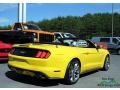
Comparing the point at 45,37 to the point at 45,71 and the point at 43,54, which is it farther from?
the point at 45,71

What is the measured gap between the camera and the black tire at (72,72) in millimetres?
8664

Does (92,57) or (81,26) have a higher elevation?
(81,26)

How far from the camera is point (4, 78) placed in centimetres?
933

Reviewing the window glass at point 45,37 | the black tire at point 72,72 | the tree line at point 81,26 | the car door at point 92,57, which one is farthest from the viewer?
the tree line at point 81,26

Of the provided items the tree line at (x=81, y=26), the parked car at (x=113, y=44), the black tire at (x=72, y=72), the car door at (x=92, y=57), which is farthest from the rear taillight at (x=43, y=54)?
the tree line at (x=81, y=26)

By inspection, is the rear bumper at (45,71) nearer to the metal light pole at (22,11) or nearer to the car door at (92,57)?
the car door at (92,57)

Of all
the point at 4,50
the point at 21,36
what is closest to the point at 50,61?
the point at 4,50

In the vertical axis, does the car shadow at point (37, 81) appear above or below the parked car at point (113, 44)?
below

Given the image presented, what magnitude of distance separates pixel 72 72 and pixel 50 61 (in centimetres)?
86

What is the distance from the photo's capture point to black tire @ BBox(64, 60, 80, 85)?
866 centimetres

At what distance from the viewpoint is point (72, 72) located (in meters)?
8.84

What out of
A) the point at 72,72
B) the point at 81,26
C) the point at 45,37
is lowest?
the point at 72,72

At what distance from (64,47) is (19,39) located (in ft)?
19.6

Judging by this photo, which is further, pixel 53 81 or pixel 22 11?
pixel 22 11
